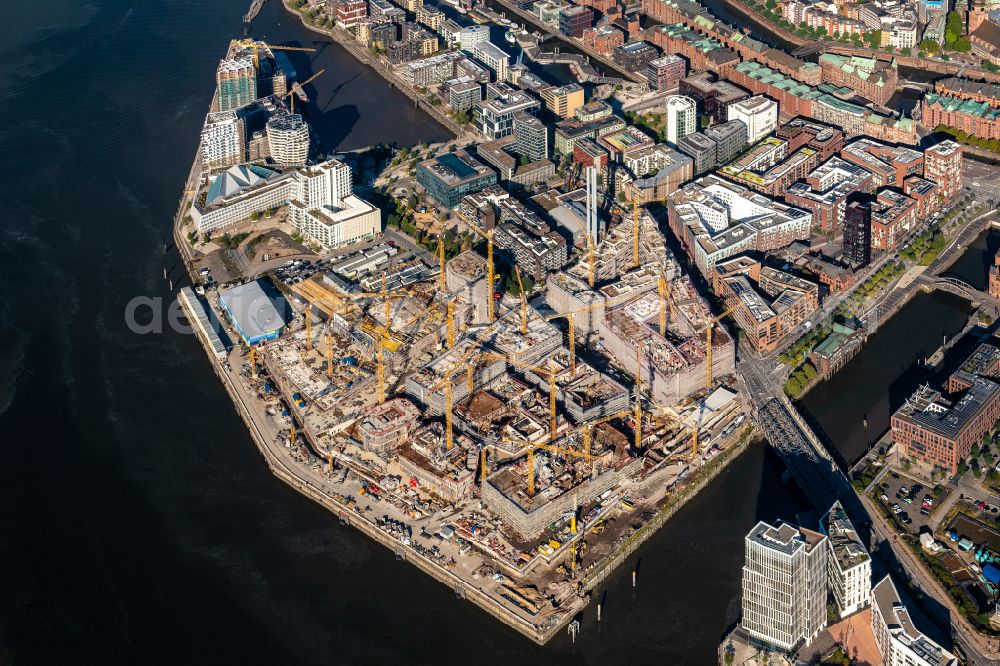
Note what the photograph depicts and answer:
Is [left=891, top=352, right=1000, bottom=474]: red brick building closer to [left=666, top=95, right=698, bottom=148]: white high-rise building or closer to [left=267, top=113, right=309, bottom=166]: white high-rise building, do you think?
[left=666, top=95, right=698, bottom=148]: white high-rise building

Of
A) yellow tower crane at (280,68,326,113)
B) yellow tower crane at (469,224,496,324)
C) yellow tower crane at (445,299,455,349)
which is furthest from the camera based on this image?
yellow tower crane at (280,68,326,113)

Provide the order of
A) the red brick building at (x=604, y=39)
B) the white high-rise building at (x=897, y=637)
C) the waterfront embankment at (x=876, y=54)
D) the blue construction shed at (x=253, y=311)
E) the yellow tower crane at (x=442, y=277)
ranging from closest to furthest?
1. the white high-rise building at (x=897, y=637)
2. the blue construction shed at (x=253, y=311)
3. the yellow tower crane at (x=442, y=277)
4. the waterfront embankment at (x=876, y=54)
5. the red brick building at (x=604, y=39)

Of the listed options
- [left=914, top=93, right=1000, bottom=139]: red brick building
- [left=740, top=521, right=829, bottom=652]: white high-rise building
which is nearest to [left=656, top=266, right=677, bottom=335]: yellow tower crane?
[left=740, top=521, right=829, bottom=652]: white high-rise building

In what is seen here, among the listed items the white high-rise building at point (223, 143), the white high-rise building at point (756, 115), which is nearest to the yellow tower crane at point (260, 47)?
the white high-rise building at point (223, 143)

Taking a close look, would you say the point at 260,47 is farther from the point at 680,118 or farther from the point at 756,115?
the point at 756,115

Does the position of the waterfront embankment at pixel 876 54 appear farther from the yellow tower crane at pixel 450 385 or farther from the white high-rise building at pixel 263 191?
the yellow tower crane at pixel 450 385
